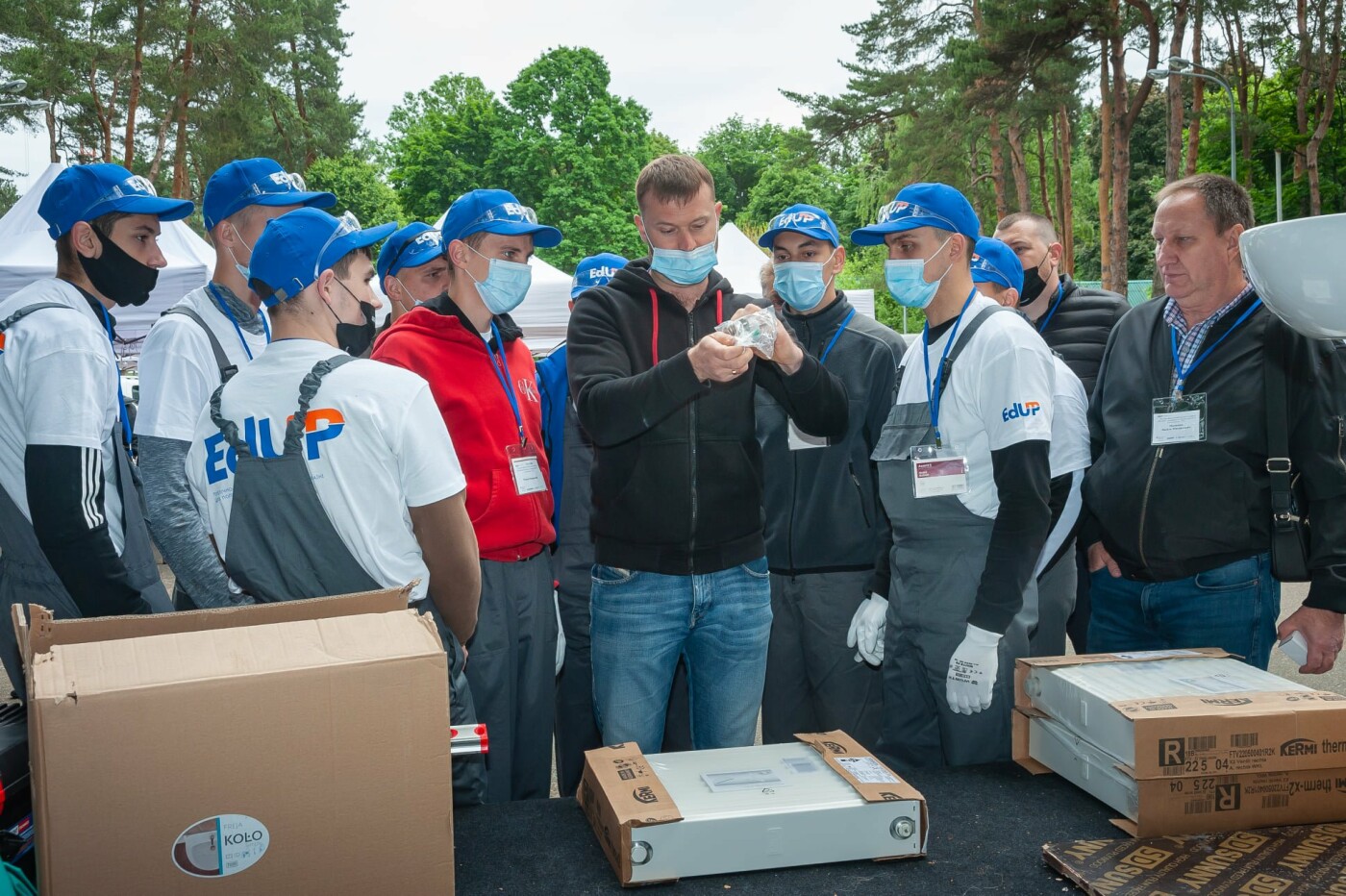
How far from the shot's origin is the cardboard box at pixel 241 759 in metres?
1.23

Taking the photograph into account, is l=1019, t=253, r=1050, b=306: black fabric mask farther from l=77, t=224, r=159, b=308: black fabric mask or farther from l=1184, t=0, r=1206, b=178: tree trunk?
l=1184, t=0, r=1206, b=178: tree trunk

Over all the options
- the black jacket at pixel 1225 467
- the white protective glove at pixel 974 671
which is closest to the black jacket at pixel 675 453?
the white protective glove at pixel 974 671

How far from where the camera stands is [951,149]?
2488cm

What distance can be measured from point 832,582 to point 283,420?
1904 mm

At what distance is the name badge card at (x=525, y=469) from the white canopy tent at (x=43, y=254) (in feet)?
24.3

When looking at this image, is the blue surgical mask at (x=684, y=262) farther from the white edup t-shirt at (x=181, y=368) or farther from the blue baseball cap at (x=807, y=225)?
the white edup t-shirt at (x=181, y=368)

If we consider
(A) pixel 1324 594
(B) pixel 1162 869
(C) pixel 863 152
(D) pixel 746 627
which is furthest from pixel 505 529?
(C) pixel 863 152

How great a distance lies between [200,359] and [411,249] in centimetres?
180

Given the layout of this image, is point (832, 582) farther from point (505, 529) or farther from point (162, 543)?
point (162, 543)

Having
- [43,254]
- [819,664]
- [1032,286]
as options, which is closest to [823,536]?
[819,664]

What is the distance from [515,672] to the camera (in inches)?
115

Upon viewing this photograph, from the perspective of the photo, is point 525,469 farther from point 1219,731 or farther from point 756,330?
point 1219,731

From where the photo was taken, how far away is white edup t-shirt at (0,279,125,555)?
7.16 feet

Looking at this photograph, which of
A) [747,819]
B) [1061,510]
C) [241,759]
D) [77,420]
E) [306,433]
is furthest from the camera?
[1061,510]
